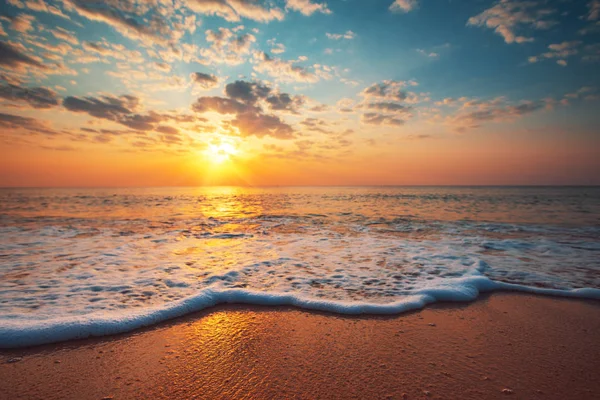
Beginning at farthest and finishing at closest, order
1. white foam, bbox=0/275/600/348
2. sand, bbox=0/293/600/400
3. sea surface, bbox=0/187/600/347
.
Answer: sea surface, bbox=0/187/600/347
white foam, bbox=0/275/600/348
sand, bbox=0/293/600/400

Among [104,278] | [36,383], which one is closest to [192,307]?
[36,383]

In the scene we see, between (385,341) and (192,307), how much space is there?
2.57m

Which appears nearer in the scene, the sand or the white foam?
the sand

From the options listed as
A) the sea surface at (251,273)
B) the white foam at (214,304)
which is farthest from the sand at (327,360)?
the sea surface at (251,273)

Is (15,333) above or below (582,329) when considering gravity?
above

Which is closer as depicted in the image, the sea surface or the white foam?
the white foam

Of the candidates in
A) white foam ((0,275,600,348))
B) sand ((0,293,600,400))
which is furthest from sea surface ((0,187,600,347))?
sand ((0,293,600,400))

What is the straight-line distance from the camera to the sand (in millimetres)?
2203

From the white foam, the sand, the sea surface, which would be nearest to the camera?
the sand

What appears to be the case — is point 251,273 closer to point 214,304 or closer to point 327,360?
point 214,304

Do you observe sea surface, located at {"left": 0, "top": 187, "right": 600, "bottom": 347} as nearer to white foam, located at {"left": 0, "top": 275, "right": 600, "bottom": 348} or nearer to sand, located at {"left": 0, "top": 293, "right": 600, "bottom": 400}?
white foam, located at {"left": 0, "top": 275, "right": 600, "bottom": 348}

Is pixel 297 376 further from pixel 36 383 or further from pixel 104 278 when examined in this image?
pixel 104 278

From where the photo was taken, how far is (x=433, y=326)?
129 inches

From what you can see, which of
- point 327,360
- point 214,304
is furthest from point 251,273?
point 327,360
